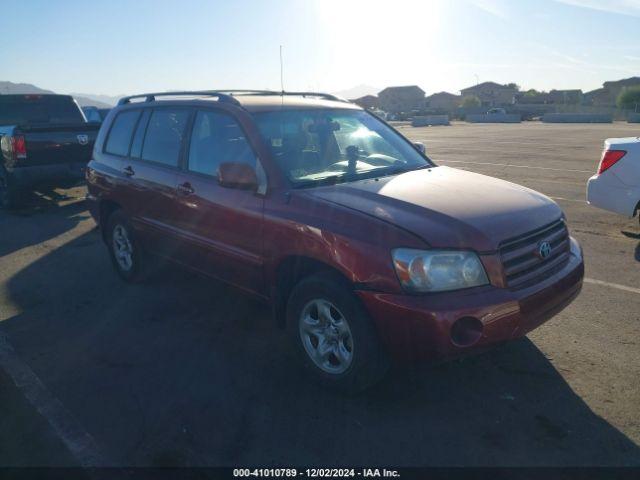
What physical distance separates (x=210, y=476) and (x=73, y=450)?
849 mm

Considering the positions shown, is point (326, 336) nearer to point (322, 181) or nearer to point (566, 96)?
point (322, 181)

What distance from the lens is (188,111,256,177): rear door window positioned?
12.8ft

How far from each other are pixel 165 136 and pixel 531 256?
328cm

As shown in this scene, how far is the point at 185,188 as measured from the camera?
4.30 meters

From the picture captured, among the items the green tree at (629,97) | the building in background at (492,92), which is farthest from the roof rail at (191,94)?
the building in background at (492,92)

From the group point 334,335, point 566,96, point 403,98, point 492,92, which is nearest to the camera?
point 334,335

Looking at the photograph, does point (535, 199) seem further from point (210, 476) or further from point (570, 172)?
point (570, 172)

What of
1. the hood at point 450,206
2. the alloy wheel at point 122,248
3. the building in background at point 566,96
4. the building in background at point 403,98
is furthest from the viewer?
the building in background at point 403,98

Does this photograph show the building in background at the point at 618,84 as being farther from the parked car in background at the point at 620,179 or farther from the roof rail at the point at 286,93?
the roof rail at the point at 286,93

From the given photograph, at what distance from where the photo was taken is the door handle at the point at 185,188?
425 cm

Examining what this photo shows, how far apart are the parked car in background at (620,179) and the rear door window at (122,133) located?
5.50 m

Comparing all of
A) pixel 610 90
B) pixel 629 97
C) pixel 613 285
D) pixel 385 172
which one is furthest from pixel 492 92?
pixel 385 172

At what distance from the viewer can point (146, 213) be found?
4980mm

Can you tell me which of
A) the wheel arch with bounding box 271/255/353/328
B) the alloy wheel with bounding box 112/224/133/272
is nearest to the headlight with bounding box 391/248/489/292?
the wheel arch with bounding box 271/255/353/328
